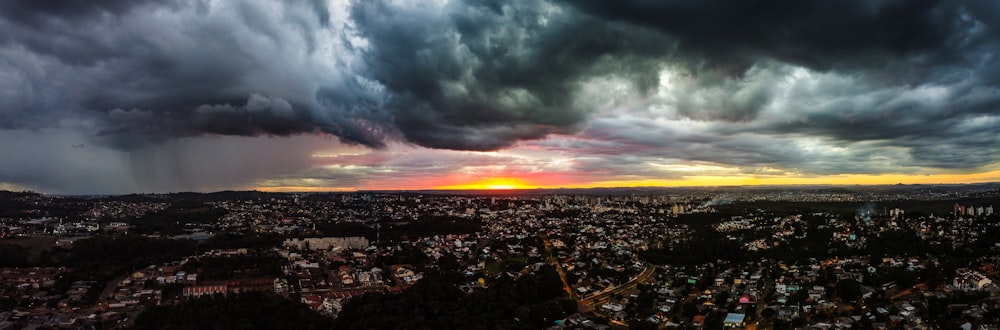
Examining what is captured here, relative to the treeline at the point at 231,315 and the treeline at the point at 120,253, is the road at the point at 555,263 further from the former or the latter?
the treeline at the point at 120,253

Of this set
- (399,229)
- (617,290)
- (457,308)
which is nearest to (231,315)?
(457,308)

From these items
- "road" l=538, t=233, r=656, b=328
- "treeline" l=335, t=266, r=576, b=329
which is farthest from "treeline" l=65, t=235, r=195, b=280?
"road" l=538, t=233, r=656, b=328

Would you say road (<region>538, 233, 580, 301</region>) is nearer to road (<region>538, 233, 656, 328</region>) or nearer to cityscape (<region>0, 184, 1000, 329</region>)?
road (<region>538, 233, 656, 328</region>)

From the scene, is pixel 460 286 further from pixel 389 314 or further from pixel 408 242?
pixel 408 242

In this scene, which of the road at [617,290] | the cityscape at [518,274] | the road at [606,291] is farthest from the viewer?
the road at [617,290]

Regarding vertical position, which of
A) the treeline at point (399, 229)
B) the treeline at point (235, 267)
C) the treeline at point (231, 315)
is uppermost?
the treeline at point (399, 229)

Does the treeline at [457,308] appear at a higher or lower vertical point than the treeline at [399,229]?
lower

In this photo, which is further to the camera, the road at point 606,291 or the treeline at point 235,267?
the treeline at point 235,267

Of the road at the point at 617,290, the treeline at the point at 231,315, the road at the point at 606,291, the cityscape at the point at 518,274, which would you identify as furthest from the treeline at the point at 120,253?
the road at the point at 617,290
